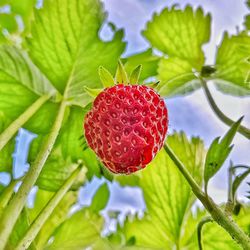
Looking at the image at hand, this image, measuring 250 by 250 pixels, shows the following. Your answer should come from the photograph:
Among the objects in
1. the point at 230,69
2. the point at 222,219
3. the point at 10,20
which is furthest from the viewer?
the point at 10,20

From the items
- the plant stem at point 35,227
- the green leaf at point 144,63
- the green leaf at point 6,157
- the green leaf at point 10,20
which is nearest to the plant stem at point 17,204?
the plant stem at point 35,227

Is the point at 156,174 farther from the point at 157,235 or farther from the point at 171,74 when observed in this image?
the point at 171,74

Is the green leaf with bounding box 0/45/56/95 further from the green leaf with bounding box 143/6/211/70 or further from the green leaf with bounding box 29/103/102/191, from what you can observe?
the green leaf with bounding box 143/6/211/70

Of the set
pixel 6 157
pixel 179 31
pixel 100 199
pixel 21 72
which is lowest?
pixel 100 199

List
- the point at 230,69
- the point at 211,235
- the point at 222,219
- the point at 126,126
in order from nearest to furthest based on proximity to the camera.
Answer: the point at 222,219 < the point at 126,126 < the point at 211,235 < the point at 230,69

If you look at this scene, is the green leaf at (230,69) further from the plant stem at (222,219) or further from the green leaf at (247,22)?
the plant stem at (222,219)

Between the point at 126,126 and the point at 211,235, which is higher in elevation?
the point at 126,126

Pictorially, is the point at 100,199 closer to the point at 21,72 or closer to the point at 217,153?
the point at 21,72

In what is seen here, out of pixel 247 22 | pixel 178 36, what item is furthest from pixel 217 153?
pixel 178 36
